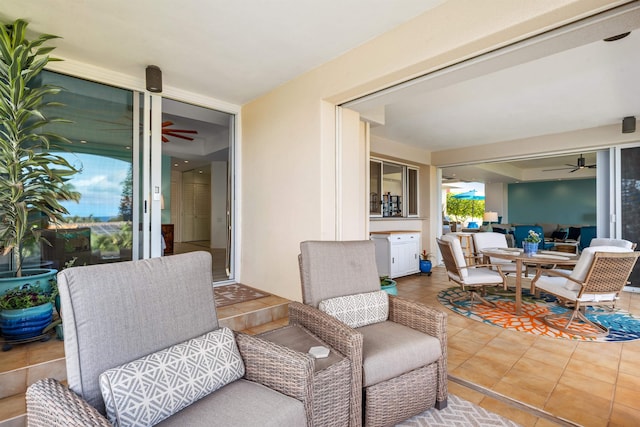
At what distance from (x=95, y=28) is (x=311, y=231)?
2448 millimetres

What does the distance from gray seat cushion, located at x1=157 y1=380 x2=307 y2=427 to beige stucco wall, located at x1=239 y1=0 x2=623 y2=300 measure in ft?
6.41

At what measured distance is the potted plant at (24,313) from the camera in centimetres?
215

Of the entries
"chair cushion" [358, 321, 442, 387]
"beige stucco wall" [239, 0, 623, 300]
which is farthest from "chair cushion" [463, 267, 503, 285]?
"chair cushion" [358, 321, 442, 387]

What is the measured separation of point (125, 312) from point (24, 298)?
1635 millimetres

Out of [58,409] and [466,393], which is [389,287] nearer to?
[466,393]

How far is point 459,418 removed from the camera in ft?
6.07

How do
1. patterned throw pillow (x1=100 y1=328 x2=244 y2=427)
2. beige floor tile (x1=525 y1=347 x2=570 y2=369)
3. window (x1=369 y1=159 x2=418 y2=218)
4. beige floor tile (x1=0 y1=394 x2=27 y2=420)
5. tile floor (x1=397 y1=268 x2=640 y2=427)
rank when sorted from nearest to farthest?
patterned throw pillow (x1=100 y1=328 x2=244 y2=427) < beige floor tile (x1=0 y1=394 x2=27 y2=420) < tile floor (x1=397 y1=268 x2=640 y2=427) < beige floor tile (x1=525 y1=347 x2=570 y2=369) < window (x1=369 y1=159 x2=418 y2=218)

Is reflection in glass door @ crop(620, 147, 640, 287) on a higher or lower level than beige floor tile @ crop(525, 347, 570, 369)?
higher

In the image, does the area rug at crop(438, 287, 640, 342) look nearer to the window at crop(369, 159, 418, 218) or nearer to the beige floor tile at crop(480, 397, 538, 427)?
the beige floor tile at crop(480, 397, 538, 427)

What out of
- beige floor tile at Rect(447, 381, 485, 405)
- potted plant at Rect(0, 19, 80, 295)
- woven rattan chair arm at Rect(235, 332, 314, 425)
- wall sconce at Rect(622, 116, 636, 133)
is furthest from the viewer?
wall sconce at Rect(622, 116, 636, 133)

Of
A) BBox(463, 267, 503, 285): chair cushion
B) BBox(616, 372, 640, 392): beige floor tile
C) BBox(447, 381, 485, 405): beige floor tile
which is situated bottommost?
BBox(616, 372, 640, 392): beige floor tile

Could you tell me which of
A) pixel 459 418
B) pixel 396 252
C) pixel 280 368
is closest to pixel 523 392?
pixel 459 418

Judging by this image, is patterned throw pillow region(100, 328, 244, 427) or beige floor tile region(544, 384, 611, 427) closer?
patterned throw pillow region(100, 328, 244, 427)

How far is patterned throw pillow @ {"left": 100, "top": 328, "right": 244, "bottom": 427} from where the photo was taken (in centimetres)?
109
